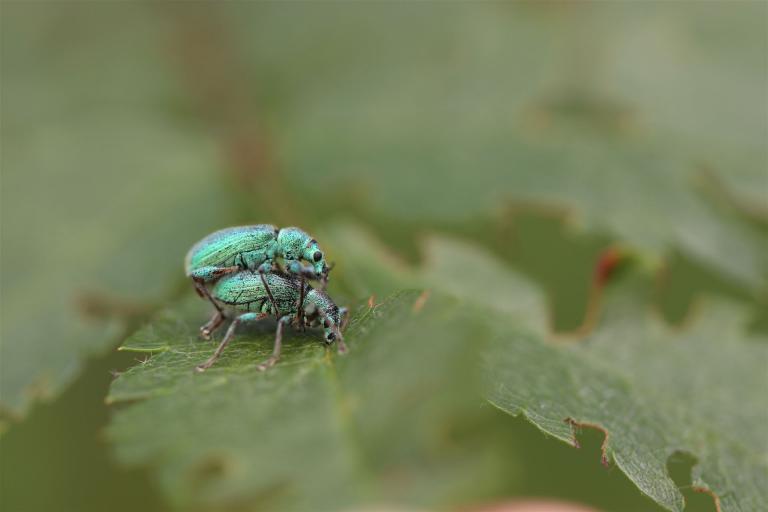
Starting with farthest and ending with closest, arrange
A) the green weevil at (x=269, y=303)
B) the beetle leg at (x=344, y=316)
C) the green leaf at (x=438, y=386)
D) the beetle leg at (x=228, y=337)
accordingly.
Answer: the green weevil at (x=269, y=303) < the beetle leg at (x=344, y=316) < the beetle leg at (x=228, y=337) < the green leaf at (x=438, y=386)

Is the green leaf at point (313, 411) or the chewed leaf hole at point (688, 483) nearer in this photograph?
the green leaf at point (313, 411)

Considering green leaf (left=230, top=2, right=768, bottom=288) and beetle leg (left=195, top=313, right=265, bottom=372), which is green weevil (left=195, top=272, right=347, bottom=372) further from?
green leaf (left=230, top=2, right=768, bottom=288)

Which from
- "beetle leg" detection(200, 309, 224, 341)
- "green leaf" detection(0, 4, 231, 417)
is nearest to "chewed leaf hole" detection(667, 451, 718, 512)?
"beetle leg" detection(200, 309, 224, 341)

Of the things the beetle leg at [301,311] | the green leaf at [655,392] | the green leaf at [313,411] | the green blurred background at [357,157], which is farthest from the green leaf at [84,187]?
the green leaf at [655,392]

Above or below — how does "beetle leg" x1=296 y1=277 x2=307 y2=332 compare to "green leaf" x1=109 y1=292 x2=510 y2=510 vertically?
below

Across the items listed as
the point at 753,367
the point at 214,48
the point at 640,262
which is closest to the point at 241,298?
the point at 640,262

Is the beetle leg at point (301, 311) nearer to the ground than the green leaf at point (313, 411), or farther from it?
nearer to the ground

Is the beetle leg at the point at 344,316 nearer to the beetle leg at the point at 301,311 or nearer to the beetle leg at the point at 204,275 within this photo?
the beetle leg at the point at 301,311

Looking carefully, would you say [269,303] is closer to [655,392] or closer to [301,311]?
[301,311]
